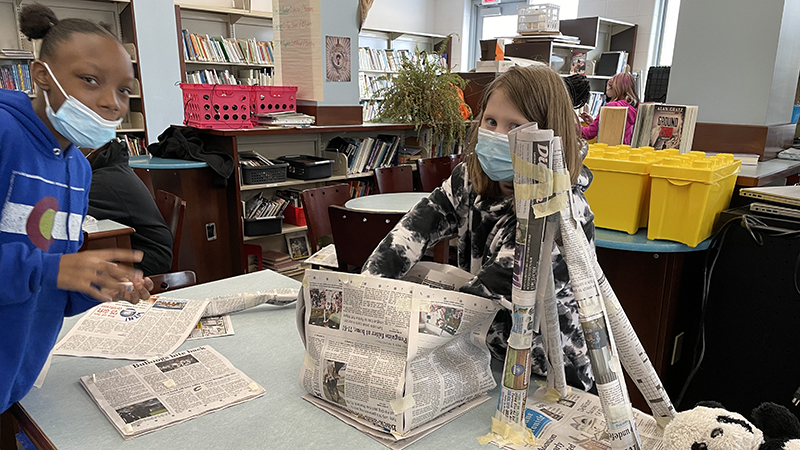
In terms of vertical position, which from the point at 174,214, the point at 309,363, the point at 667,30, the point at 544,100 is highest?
the point at 667,30

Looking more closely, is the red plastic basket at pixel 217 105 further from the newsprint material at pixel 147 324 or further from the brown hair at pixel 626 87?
the brown hair at pixel 626 87

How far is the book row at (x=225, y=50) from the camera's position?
5.57m

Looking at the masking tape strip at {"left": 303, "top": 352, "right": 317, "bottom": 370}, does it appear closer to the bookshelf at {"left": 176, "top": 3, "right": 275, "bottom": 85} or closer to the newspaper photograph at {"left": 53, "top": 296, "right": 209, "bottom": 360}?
the newspaper photograph at {"left": 53, "top": 296, "right": 209, "bottom": 360}

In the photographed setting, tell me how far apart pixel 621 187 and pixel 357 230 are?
1008 millimetres

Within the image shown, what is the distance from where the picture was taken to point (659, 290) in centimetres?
188

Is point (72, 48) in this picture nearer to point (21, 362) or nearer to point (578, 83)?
point (21, 362)

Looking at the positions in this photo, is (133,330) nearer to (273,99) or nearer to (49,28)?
(49,28)

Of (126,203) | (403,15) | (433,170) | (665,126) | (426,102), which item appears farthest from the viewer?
(403,15)

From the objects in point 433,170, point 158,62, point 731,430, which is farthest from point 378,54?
point 731,430

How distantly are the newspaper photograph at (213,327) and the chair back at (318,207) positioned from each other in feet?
4.46

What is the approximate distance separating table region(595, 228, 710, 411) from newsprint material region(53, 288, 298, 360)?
1.22 m

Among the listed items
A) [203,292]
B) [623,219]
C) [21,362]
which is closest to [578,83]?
[623,219]

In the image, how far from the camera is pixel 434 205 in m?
1.21

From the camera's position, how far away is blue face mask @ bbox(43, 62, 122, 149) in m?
0.97
